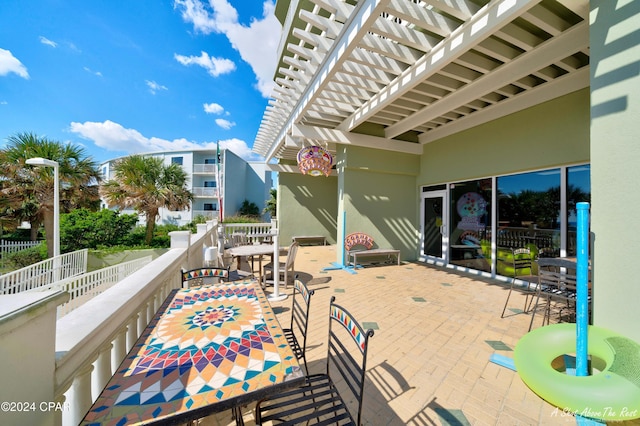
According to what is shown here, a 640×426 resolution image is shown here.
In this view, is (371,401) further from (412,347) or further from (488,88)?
(488,88)

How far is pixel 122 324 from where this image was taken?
151 cm

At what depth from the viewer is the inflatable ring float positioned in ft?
4.79

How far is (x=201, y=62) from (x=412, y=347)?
40.3 feet

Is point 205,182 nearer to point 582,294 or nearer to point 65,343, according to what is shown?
point 65,343

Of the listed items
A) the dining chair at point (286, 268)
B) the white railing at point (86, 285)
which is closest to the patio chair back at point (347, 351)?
the dining chair at point (286, 268)

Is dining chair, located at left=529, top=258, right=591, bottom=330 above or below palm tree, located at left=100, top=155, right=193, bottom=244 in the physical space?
below

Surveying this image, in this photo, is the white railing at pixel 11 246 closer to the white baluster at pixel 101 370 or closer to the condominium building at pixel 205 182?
the condominium building at pixel 205 182

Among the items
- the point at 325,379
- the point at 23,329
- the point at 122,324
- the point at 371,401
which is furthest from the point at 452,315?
the point at 23,329

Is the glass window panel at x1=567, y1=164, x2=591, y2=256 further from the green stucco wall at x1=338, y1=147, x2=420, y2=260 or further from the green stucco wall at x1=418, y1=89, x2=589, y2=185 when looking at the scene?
the green stucco wall at x1=338, y1=147, x2=420, y2=260

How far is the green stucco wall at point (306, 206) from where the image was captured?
9.96 metres

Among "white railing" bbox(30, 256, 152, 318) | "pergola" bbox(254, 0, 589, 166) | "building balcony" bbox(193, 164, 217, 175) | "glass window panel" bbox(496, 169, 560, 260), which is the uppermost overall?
"building balcony" bbox(193, 164, 217, 175)

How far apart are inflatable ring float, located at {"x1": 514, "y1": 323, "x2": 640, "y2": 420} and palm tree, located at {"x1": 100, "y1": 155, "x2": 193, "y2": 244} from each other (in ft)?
45.9

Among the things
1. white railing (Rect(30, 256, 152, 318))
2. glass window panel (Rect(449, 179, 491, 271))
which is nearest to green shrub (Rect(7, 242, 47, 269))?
white railing (Rect(30, 256, 152, 318))

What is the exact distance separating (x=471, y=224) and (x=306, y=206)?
6.21 meters
